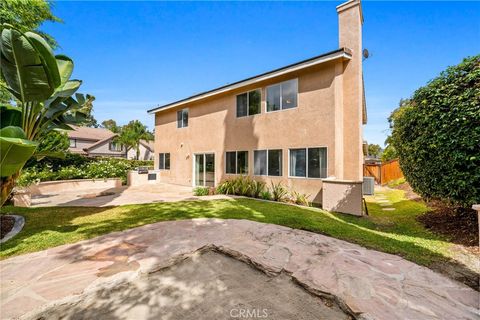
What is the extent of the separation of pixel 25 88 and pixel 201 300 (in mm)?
4590

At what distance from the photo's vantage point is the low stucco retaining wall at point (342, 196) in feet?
27.1

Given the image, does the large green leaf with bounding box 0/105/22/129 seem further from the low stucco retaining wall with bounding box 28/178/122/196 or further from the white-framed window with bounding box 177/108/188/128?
the white-framed window with bounding box 177/108/188/128

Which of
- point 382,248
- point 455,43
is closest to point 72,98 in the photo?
point 382,248

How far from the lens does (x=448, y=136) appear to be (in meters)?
5.35

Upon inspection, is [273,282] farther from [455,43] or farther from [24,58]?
[455,43]

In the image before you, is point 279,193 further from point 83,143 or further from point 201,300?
point 83,143

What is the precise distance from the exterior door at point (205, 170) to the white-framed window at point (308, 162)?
5953 millimetres

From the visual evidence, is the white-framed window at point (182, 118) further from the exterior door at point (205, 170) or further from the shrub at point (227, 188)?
the shrub at point (227, 188)

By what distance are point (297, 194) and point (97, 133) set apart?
41.4 m

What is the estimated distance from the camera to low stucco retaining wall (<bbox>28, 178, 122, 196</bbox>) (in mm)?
13030

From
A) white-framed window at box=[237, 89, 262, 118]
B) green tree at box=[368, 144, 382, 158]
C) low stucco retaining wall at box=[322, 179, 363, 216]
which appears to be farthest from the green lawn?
green tree at box=[368, 144, 382, 158]

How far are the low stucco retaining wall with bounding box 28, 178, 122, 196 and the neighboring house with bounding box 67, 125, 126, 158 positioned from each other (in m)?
21.7

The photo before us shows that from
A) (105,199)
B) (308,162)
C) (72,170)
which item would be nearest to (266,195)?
(308,162)

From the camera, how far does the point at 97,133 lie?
1553 inches
